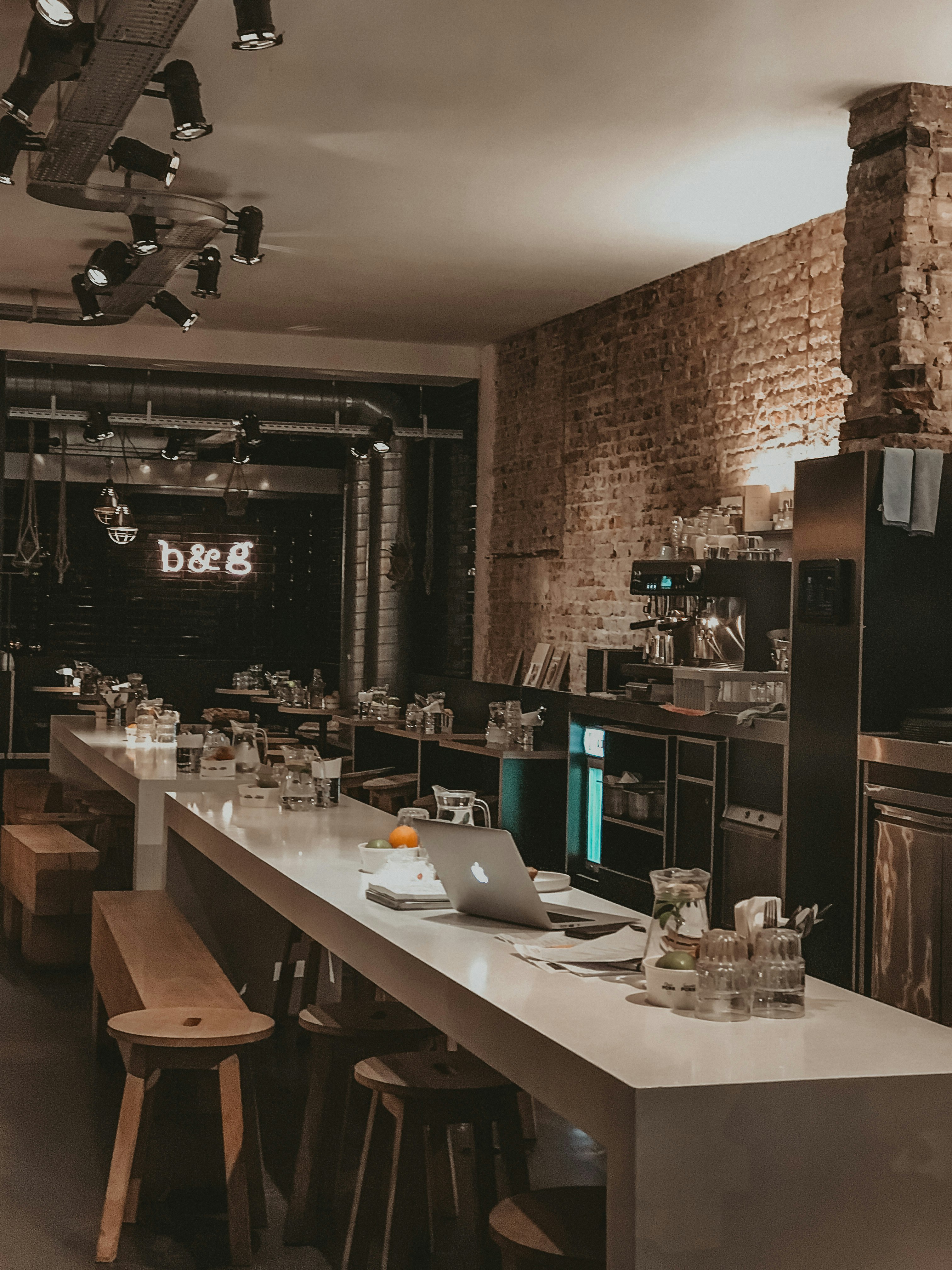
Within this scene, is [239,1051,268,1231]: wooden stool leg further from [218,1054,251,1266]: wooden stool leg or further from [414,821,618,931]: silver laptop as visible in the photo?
[414,821,618,931]: silver laptop

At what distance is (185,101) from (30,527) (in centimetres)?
755

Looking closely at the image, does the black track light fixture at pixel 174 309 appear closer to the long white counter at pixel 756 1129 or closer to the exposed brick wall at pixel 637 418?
the exposed brick wall at pixel 637 418

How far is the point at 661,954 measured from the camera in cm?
264

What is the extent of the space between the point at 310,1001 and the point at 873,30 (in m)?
3.88

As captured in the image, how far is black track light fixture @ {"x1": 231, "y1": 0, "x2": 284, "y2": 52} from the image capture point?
13.7 ft

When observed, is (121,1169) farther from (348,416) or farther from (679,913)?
(348,416)

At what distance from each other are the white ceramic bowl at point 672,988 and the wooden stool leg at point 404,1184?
0.83 meters

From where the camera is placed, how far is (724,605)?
717 centimetres

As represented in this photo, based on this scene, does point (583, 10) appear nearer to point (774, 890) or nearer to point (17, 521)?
point (774, 890)

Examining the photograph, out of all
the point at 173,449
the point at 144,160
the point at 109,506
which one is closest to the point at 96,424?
the point at 109,506

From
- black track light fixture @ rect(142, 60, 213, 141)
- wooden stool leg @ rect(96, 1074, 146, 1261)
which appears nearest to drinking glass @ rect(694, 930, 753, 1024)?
wooden stool leg @ rect(96, 1074, 146, 1261)

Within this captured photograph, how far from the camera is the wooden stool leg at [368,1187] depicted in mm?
3289

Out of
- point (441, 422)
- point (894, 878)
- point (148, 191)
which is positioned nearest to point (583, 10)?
point (148, 191)

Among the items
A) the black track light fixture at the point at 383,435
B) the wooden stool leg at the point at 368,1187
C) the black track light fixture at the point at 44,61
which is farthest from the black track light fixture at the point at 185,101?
the black track light fixture at the point at 383,435
